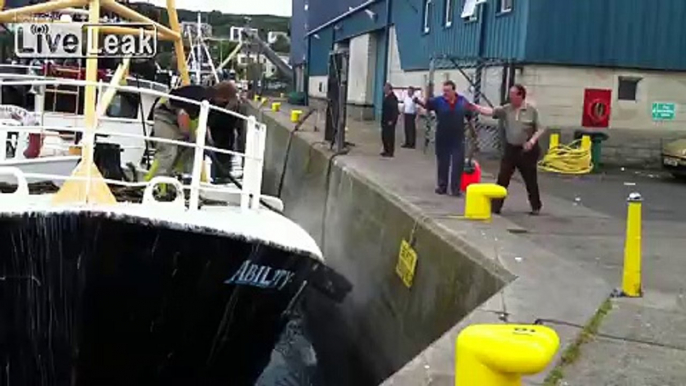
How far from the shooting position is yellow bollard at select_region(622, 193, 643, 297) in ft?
21.1

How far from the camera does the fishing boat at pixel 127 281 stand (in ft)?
19.5

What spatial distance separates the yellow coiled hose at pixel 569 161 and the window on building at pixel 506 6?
3.54 meters

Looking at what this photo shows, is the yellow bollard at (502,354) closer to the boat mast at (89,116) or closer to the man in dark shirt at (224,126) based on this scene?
the boat mast at (89,116)

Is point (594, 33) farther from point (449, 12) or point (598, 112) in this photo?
point (449, 12)

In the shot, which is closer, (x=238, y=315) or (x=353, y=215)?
(x=238, y=315)

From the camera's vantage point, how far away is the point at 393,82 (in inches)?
1209

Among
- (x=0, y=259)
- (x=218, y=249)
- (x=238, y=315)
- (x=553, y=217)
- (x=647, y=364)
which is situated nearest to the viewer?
(x=647, y=364)

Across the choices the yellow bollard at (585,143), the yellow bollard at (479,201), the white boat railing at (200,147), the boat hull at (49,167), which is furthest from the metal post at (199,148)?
the yellow bollard at (585,143)

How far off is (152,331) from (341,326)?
5221 millimetres

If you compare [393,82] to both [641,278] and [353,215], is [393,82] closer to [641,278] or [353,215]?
[353,215]

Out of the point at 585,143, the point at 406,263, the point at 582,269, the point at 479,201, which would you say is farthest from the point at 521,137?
the point at 585,143

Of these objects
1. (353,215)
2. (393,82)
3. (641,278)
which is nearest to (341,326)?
(353,215)

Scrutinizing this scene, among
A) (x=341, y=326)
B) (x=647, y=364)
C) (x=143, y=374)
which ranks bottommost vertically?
(x=341, y=326)

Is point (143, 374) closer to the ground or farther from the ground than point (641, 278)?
closer to the ground
